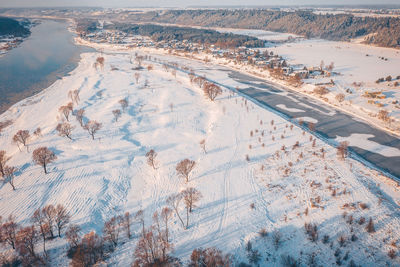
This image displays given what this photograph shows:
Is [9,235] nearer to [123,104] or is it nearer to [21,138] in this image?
[21,138]

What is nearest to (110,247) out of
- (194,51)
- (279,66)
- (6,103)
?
(6,103)

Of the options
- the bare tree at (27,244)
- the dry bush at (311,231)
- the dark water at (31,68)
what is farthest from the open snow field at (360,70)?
the dark water at (31,68)

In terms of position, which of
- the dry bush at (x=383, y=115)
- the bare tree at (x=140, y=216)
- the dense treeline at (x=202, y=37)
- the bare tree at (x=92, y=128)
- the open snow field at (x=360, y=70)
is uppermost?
the dense treeline at (x=202, y=37)

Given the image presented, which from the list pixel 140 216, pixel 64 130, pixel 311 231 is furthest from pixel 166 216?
pixel 64 130

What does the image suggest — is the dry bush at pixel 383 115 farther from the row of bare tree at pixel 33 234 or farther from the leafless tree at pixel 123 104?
the row of bare tree at pixel 33 234

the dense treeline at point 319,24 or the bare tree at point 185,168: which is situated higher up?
the dense treeline at point 319,24

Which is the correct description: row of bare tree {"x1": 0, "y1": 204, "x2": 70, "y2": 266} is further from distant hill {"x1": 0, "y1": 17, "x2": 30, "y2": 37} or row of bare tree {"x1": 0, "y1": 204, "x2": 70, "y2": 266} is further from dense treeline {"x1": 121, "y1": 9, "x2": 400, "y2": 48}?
distant hill {"x1": 0, "y1": 17, "x2": 30, "y2": 37}
